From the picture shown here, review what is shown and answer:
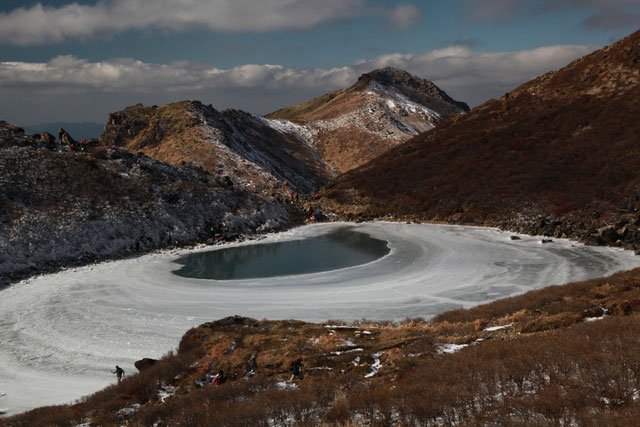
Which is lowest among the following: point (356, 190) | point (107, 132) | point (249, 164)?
point (356, 190)

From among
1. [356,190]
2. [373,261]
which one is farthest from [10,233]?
[356,190]

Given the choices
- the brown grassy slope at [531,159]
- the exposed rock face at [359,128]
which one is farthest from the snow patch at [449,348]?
the exposed rock face at [359,128]

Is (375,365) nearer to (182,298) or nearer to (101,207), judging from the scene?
(182,298)

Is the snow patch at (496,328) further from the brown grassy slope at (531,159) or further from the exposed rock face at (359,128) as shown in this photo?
the exposed rock face at (359,128)

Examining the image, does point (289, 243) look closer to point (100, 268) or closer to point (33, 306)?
point (100, 268)

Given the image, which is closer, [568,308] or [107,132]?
[568,308]
